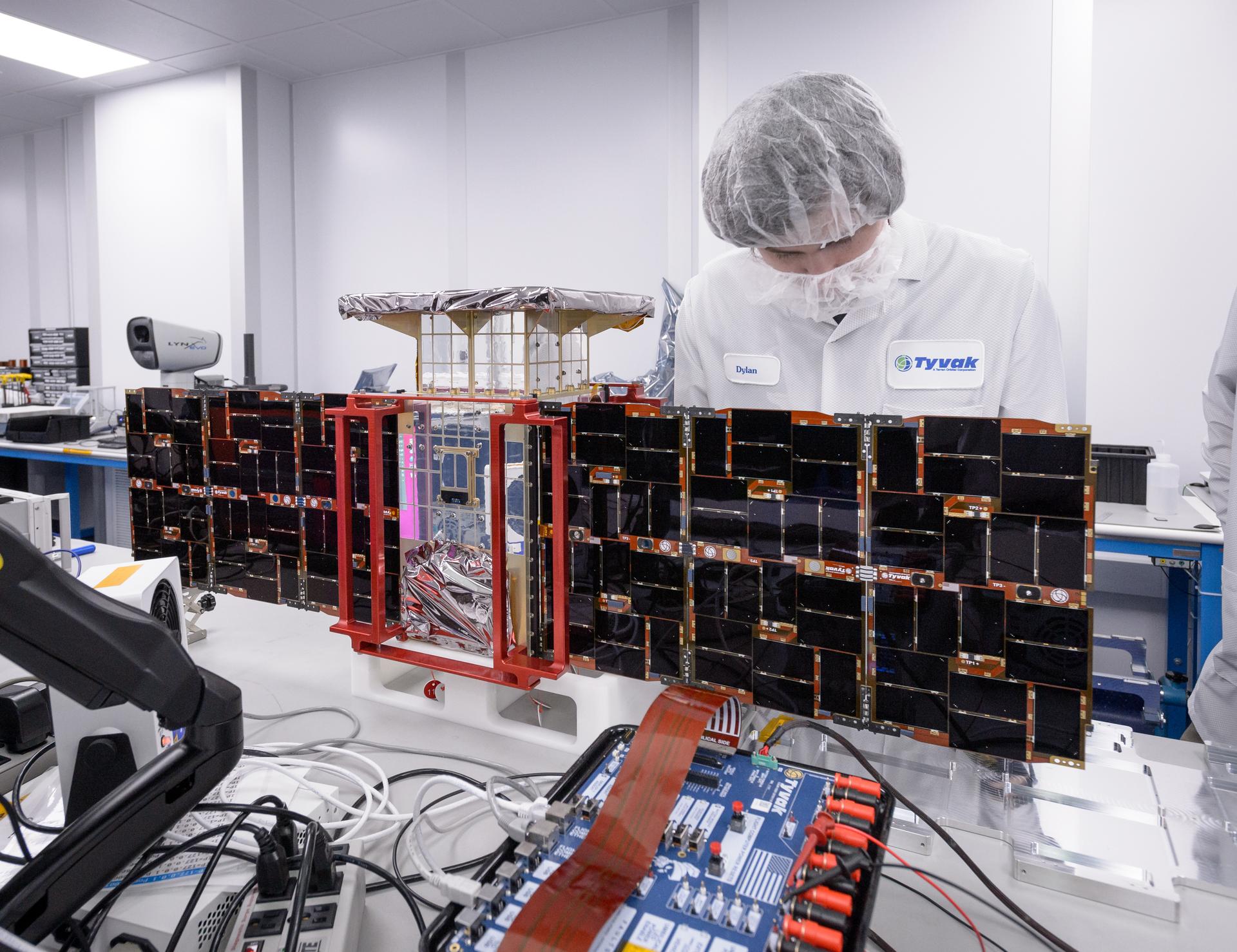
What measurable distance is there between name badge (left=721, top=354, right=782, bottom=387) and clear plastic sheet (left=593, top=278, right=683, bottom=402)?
0.95 metres

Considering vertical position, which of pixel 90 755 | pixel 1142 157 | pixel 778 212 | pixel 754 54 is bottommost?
pixel 90 755

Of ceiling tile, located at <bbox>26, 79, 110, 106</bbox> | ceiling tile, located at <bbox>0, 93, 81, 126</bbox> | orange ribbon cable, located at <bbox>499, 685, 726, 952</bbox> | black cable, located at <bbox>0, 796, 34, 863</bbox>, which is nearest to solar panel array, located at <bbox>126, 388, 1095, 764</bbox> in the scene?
orange ribbon cable, located at <bbox>499, 685, 726, 952</bbox>

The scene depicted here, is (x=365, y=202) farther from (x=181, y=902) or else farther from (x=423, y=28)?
(x=181, y=902)

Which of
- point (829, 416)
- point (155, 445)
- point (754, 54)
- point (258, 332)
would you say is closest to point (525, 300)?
point (829, 416)

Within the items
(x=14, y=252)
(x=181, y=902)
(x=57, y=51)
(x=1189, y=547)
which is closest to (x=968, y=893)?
(x=181, y=902)

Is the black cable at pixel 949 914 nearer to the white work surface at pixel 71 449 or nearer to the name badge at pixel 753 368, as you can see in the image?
the name badge at pixel 753 368

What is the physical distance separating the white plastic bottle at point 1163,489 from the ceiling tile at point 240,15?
3999mm

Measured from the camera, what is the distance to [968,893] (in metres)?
0.78

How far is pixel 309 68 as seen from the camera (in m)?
4.37

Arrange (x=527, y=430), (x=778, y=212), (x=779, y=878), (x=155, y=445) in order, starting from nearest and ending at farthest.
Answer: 1. (x=779, y=878)
2. (x=527, y=430)
3. (x=778, y=212)
4. (x=155, y=445)

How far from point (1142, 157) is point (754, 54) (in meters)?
1.52

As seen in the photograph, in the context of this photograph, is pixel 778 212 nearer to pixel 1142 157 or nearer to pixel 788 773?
pixel 788 773

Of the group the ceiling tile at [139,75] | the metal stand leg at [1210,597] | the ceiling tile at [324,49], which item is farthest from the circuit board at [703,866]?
the ceiling tile at [139,75]

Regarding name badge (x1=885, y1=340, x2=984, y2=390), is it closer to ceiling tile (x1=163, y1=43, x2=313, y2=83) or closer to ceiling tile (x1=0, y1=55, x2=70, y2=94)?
ceiling tile (x1=163, y1=43, x2=313, y2=83)
